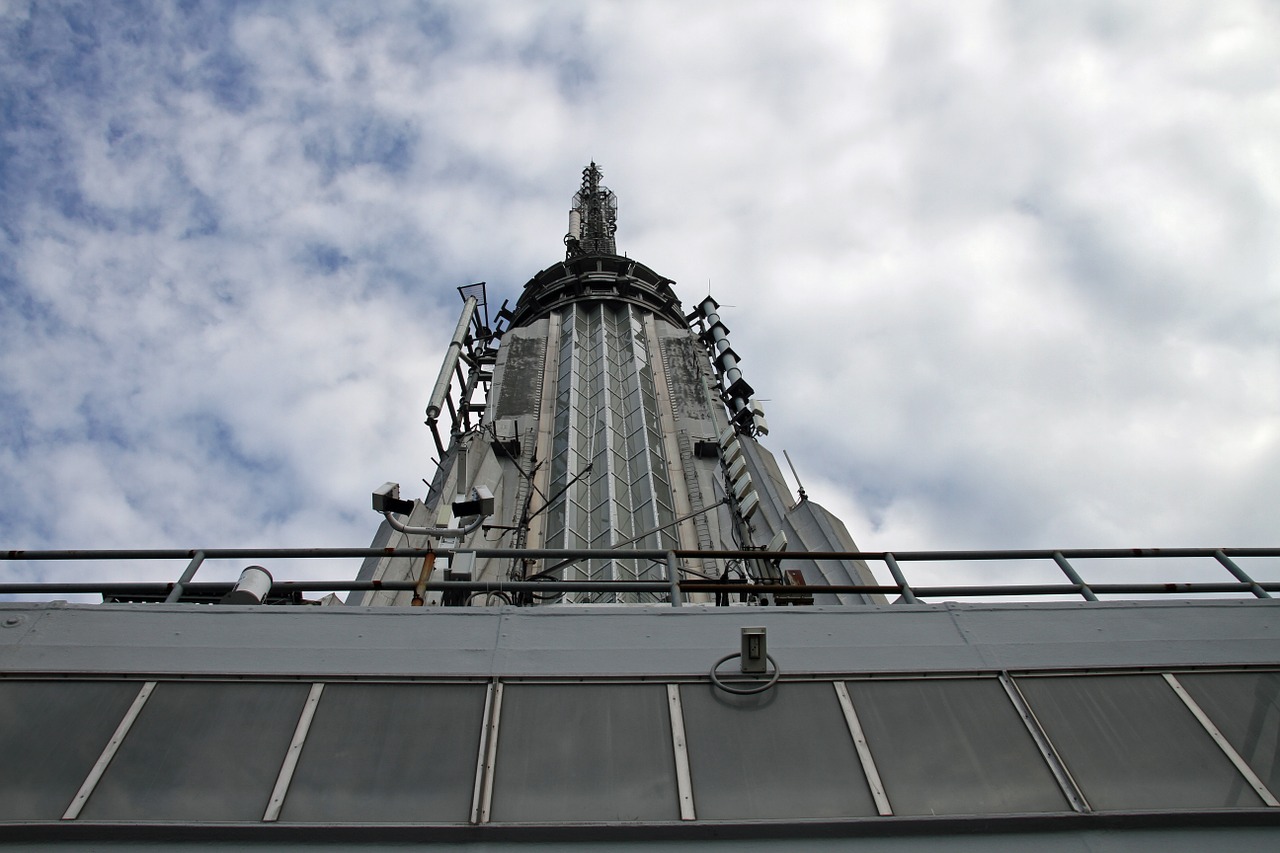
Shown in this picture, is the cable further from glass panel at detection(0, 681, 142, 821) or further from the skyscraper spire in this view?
the skyscraper spire

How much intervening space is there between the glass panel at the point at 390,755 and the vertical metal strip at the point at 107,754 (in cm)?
136

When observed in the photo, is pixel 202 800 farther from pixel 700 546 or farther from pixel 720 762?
pixel 700 546

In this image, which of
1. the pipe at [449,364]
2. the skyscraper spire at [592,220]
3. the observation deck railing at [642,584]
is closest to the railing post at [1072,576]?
the observation deck railing at [642,584]

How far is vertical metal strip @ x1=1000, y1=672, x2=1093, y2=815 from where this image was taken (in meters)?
5.30

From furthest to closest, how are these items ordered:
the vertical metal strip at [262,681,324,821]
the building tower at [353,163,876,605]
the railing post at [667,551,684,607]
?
1. the building tower at [353,163,876,605]
2. the railing post at [667,551,684,607]
3. the vertical metal strip at [262,681,324,821]

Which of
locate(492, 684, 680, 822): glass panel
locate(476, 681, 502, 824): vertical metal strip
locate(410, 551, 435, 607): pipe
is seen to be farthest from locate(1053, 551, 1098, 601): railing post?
locate(410, 551, 435, 607): pipe

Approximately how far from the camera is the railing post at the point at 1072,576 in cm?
731

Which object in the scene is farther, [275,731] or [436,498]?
[436,498]

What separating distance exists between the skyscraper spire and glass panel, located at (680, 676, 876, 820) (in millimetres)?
28924

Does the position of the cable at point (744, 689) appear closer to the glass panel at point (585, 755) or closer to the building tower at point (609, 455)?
the glass panel at point (585, 755)

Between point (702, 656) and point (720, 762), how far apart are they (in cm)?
101

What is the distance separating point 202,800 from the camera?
5125 millimetres

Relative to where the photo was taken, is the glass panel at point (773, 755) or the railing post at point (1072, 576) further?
the railing post at point (1072, 576)

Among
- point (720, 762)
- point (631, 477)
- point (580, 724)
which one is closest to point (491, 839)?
point (580, 724)
